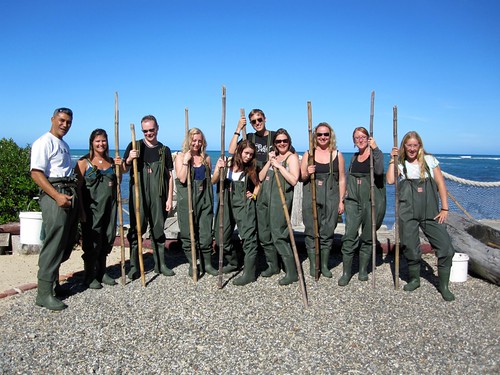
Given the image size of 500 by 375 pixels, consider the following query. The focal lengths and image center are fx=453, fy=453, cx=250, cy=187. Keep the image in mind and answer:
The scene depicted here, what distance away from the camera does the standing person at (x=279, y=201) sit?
5.98 m

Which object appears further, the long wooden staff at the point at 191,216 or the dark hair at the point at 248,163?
the long wooden staff at the point at 191,216

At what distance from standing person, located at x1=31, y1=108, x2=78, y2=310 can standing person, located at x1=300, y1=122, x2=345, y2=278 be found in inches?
117

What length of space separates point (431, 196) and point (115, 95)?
14.0 ft

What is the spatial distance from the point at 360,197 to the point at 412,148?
914 millimetres

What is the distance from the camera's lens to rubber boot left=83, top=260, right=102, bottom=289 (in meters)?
5.93

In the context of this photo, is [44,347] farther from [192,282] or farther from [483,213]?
[483,213]

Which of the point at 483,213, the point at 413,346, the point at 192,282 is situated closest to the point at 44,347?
the point at 192,282

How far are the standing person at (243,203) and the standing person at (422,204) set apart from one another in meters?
1.91

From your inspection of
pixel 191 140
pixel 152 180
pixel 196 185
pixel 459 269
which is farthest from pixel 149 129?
pixel 459 269

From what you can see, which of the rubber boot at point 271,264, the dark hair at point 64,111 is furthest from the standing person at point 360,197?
the dark hair at point 64,111

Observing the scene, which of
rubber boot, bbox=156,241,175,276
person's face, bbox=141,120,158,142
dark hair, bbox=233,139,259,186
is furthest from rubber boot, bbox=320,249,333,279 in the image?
person's face, bbox=141,120,158,142

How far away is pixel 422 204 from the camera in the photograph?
5680 mm

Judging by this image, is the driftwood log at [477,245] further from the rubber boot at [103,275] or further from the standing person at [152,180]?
the rubber boot at [103,275]

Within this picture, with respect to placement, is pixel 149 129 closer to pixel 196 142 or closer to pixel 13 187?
pixel 196 142
